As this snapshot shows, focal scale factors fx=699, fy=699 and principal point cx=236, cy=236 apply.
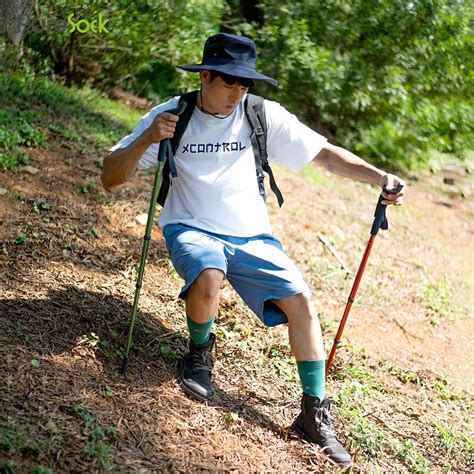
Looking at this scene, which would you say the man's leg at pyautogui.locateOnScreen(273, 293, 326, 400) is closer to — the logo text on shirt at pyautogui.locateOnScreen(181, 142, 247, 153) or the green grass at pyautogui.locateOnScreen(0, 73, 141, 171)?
the logo text on shirt at pyautogui.locateOnScreen(181, 142, 247, 153)

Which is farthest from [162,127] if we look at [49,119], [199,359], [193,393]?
[49,119]

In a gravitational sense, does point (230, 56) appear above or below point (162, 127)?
above

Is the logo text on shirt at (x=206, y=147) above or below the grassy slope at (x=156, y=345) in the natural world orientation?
above

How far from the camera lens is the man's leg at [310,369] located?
3.70 meters

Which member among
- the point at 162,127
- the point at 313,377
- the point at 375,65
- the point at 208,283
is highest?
the point at 162,127

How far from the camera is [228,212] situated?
385 cm

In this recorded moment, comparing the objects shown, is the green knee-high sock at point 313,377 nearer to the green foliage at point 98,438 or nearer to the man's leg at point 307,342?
the man's leg at point 307,342

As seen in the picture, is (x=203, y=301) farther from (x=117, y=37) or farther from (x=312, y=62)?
(x=312, y=62)

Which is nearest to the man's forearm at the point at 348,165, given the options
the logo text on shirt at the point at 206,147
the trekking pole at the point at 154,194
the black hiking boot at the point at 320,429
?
the logo text on shirt at the point at 206,147

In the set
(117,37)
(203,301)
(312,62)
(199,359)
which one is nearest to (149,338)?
(199,359)

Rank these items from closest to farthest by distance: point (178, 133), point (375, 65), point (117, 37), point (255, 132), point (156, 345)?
point (178, 133)
point (255, 132)
point (156, 345)
point (117, 37)
point (375, 65)

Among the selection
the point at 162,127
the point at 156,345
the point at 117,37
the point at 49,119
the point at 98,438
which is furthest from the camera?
the point at 117,37

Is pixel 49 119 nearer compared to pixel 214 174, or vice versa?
pixel 214 174

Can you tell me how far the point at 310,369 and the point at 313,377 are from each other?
0.15ft
